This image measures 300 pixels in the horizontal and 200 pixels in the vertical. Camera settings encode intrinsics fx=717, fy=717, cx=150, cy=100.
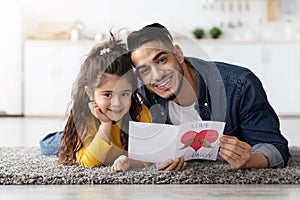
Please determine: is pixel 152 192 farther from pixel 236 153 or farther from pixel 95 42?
pixel 95 42

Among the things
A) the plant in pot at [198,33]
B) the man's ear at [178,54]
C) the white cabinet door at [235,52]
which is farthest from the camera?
the plant in pot at [198,33]

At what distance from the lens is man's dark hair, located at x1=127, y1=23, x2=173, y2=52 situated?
2.41 meters

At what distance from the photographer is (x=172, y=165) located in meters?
2.33

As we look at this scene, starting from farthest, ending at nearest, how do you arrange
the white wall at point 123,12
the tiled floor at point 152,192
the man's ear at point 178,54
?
the white wall at point 123,12 < the man's ear at point 178,54 < the tiled floor at point 152,192

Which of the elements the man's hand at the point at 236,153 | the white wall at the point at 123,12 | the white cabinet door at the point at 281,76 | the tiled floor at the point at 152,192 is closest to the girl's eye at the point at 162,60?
the man's hand at the point at 236,153

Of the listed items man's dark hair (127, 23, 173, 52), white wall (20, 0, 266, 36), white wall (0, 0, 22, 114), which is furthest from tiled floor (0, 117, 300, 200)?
white wall (20, 0, 266, 36)

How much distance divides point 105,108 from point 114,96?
0.05m

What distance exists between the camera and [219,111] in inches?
97.1

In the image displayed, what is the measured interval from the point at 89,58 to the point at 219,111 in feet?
1.61

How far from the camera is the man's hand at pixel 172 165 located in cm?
233

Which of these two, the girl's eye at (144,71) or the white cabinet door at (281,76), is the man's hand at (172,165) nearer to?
the girl's eye at (144,71)

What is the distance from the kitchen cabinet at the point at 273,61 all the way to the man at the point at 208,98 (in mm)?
3981

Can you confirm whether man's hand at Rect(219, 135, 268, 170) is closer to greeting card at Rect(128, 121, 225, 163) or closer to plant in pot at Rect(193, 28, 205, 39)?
greeting card at Rect(128, 121, 225, 163)

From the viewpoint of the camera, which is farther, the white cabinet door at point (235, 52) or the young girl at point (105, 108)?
the white cabinet door at point (235, 52)
